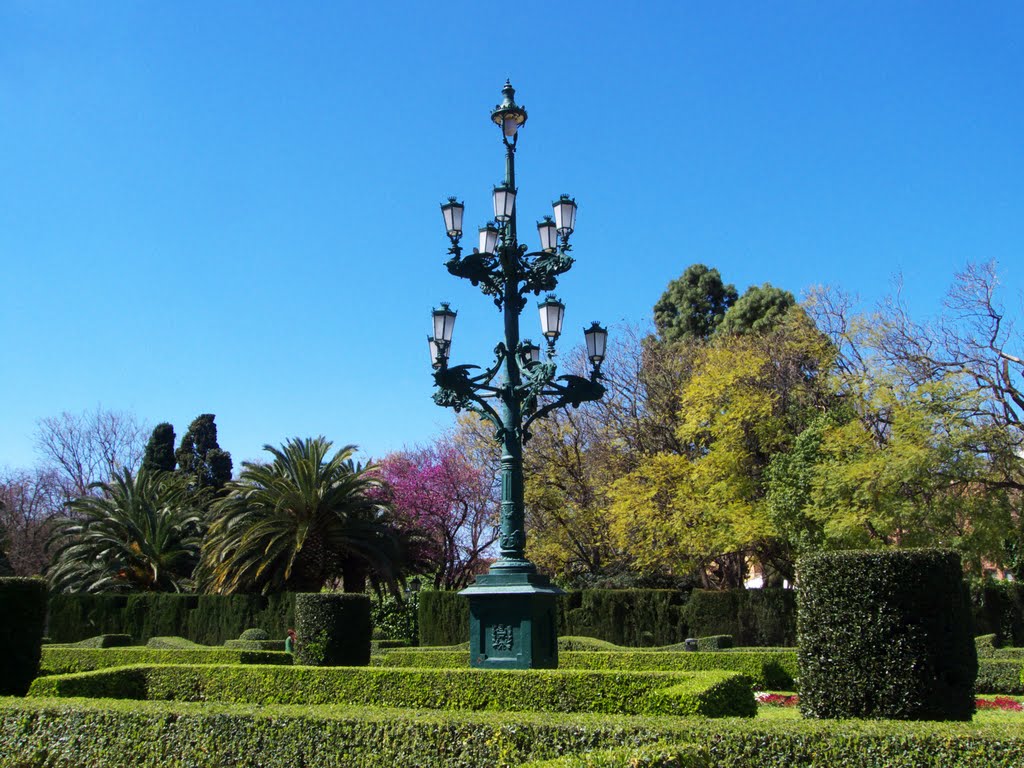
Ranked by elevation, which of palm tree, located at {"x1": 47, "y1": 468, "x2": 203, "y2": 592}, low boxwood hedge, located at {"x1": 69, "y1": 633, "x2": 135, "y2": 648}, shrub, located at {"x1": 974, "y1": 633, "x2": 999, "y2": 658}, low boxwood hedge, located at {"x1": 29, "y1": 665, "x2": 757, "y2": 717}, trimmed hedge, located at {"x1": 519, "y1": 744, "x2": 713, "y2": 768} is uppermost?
palm tree, located at {"x1": 47, "y1": 468, "x2": 203, "y2": 592}

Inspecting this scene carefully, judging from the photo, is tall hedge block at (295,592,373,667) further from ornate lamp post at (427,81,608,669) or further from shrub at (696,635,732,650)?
shrub at (696,635,732,650)

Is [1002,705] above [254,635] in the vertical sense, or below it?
below

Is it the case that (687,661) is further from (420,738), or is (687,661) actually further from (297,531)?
(297,531)

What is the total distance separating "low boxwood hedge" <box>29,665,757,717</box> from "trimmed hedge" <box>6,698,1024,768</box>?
1.93m

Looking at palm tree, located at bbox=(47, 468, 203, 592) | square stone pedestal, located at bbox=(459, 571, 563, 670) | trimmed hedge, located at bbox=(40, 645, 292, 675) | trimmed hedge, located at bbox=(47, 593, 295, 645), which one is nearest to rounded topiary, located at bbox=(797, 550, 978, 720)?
square stone pedestal, located at bbox=(459, 571, 563, 670)

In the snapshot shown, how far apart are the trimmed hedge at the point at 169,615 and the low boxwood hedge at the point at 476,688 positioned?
13453 millimetres

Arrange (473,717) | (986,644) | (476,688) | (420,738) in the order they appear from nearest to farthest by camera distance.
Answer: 1. (420,738)
2. (473,717)
3. (476,688)
4. (986,644)

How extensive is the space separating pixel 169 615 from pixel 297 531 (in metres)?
4.96

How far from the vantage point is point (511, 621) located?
9953 millimetres

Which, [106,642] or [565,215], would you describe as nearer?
[565,215]

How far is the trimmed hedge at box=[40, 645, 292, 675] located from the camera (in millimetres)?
16203

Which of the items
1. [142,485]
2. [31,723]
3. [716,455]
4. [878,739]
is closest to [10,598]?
[31,723]

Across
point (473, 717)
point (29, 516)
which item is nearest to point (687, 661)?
point (473, 717)

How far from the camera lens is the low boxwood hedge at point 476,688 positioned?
29.3 feet
